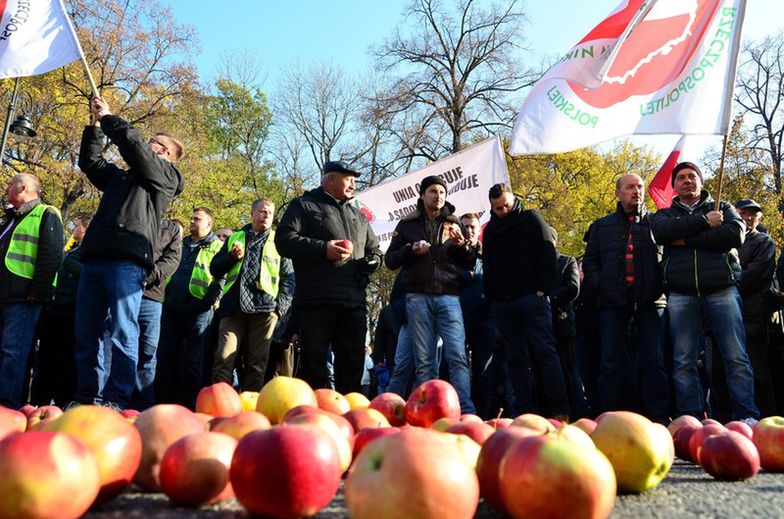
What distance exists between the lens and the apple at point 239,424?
78.6 inches

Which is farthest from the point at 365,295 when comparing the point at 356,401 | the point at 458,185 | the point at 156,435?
the point at 458,185

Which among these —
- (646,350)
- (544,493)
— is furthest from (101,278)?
(646,350)

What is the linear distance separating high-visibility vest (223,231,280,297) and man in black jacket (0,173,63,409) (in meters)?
1.54

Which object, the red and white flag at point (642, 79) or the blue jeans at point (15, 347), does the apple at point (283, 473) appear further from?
the blue jeans at point (15, 347)

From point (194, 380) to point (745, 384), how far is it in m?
5.04

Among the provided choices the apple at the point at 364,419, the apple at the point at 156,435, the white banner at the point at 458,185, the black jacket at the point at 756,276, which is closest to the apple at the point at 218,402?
the apple at the point at 364,419

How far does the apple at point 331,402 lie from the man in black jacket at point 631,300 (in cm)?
347

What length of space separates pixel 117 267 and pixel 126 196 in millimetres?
519

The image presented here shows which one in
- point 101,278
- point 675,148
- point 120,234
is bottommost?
point 101,278

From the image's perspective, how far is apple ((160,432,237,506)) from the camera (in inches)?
61.3

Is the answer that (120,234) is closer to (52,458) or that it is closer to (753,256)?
(52,458)

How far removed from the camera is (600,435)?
2066 mm

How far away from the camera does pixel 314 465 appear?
4.73ft

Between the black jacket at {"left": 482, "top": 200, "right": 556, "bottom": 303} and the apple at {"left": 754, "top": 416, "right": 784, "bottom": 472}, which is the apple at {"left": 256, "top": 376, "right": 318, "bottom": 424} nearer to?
the apple at {"left": 754, "top": 416, "right": 784, "bottom": 472}
